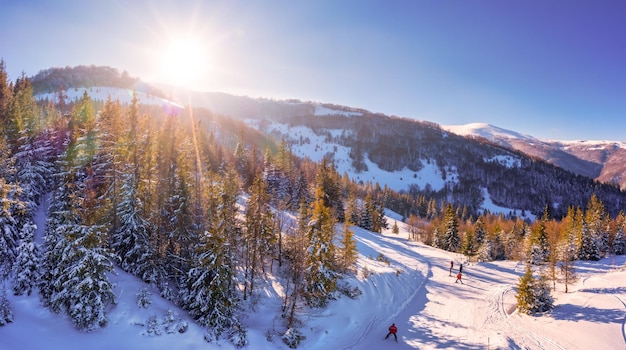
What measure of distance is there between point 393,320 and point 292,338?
8736 millimetres

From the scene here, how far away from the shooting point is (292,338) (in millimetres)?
19438

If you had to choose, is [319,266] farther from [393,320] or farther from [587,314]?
[587,314]

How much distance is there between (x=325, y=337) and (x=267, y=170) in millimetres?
42645

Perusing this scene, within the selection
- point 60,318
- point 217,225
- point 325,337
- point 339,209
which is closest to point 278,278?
point 325,337

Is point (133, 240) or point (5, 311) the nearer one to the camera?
point (5, 311)

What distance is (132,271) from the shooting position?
71.6 ft

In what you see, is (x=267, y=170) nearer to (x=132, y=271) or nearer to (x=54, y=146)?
(x=54, y=146)

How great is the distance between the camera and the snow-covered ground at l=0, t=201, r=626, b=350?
15.8 meters

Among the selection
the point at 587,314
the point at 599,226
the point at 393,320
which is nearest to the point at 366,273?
the point at 393,320

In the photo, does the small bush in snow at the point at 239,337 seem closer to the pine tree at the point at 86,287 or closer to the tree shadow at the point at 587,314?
the pine tree at the point at 86,287

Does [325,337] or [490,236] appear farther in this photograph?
[490,236]

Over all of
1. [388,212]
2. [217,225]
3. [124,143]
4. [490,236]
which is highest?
[124,143]

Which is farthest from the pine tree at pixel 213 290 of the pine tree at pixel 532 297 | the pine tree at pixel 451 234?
the pine tree at pixel 451 234

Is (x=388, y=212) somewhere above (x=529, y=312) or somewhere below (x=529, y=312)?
below
